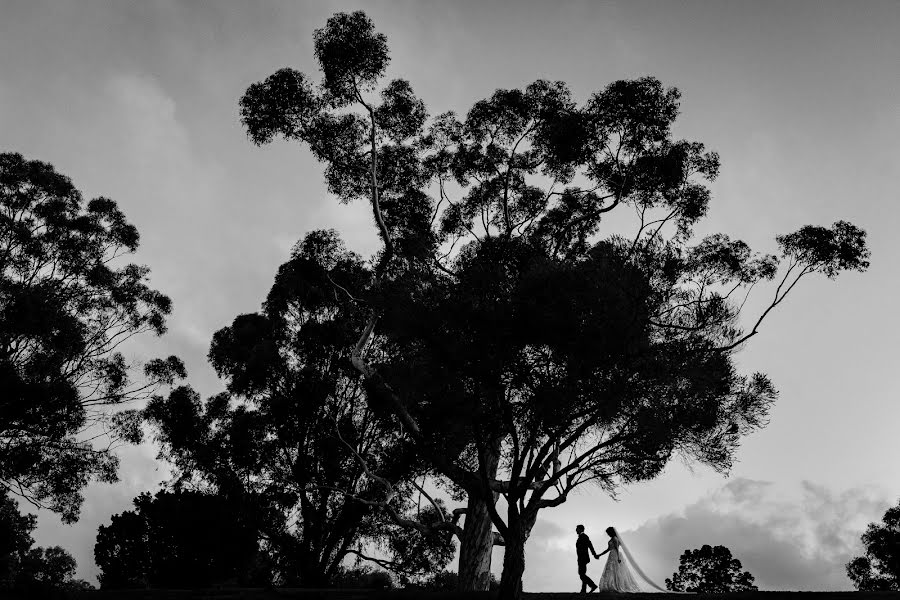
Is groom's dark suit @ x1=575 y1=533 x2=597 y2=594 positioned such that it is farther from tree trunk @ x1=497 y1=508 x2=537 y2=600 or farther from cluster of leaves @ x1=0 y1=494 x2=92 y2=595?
cluster of leaves @ x1=0 y1=494 x2=92 y2=595

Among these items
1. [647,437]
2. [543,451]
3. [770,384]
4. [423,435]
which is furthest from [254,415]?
[770,384]

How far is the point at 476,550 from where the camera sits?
18.5 metres

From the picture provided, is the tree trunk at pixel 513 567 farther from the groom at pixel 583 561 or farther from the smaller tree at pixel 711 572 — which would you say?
the smaller tree at pixel 711 572

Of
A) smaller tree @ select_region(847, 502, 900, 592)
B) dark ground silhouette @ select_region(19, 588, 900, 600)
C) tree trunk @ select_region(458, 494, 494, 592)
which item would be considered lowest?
dark ground silhouette @ select_region(19, 588, 900, 600)

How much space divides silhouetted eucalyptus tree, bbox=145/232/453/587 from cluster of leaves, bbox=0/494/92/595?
617 cm

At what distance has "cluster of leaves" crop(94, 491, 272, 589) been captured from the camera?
959 inches

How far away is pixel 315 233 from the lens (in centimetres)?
2345

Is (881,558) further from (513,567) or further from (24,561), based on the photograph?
(24,561)

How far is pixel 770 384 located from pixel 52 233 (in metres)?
26.4

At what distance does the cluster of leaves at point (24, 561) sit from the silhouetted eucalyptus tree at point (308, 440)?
6169 millimetres

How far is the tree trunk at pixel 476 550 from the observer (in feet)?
59.4

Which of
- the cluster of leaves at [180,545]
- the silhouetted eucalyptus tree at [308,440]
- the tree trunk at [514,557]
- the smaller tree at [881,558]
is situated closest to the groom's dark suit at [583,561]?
the tree trunk at [514,557]

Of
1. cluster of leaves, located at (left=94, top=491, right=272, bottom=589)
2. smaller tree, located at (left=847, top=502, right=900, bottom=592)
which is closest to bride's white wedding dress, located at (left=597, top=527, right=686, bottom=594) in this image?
cluster of leaves, located at (left=94, top=491, right=272, bottom=589)

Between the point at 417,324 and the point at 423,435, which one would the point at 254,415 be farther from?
the point at 417,324
